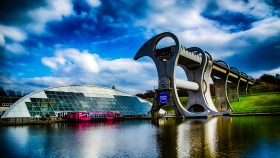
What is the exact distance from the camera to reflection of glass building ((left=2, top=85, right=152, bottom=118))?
2126 inches

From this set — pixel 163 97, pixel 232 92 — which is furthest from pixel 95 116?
pixel 232 92

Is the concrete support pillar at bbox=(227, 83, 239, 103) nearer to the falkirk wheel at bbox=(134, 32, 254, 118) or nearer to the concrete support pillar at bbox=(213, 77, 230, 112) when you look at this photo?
A: the concrete support pillar at bbox=(213, 77, 230, 112)

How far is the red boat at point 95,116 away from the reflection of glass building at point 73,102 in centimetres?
352

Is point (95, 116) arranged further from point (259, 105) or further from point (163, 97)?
point (259, 105)

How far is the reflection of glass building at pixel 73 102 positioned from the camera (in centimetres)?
5400

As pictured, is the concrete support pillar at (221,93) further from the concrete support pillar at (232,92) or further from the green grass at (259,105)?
the concrete support pillar at (232,92)

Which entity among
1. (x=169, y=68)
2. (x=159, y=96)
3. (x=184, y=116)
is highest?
(x=169, y=68)

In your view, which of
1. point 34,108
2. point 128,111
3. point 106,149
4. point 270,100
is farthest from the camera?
point 270,100

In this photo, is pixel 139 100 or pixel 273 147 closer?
pixel 273 147

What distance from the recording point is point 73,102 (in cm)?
6431

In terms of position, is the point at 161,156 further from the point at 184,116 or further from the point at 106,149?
the point at 184,116

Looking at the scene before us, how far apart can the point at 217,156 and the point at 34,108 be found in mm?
47698

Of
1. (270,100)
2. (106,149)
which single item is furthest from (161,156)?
(270,100)

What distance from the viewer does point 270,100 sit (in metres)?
81.0
